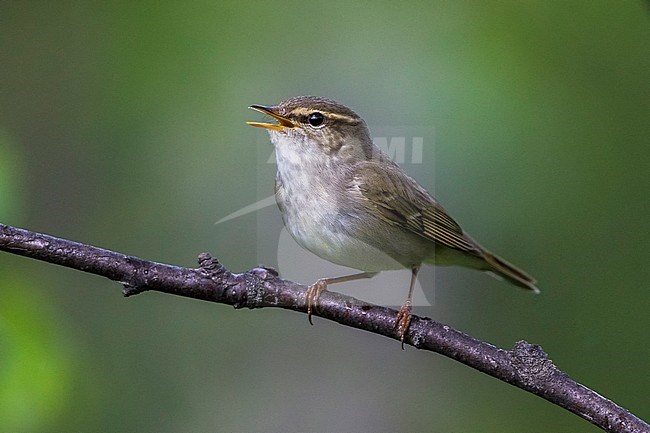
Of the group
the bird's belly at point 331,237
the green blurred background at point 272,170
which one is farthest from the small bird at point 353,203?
the green blurred background at point 272,170

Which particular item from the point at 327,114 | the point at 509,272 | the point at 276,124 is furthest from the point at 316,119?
the point at 509,272

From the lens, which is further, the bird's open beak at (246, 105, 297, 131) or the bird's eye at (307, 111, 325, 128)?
the bird's eye at (307, 111, 325, 128)

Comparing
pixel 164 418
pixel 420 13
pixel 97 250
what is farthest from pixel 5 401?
pixel 420 13

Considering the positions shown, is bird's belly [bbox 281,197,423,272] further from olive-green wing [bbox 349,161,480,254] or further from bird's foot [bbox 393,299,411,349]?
bird's foot [bbox 393,299,411,349]

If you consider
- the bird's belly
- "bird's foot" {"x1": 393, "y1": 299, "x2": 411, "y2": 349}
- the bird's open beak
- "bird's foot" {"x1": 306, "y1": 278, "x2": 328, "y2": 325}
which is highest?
the bird's open beak

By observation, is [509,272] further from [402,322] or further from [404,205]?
[402,322]

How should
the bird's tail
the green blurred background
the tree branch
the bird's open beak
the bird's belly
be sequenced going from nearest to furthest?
the tree branch, the bird's belly, the bird's open beak, the green blurred background, the bird's tail

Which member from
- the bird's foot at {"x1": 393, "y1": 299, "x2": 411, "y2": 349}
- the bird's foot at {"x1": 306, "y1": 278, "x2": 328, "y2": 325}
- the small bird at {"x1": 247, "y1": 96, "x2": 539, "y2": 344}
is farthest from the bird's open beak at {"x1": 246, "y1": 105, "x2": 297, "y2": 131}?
the bird's foot at {"x1": 393, "y1": 299, "x2": 411, "y2": 349}
